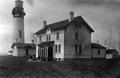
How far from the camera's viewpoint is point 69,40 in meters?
37.5

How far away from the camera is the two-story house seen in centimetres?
3722

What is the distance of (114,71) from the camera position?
76.0 ft

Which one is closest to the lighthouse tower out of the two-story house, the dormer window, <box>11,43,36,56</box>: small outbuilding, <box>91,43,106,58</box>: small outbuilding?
<box>11,43,36,56</box>: small outbuilding

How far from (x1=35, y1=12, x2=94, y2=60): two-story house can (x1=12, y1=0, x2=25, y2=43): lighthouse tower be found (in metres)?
15.3

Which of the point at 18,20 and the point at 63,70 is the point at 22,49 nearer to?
the point at 18,20

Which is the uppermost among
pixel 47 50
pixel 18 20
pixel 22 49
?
pixel 18 20

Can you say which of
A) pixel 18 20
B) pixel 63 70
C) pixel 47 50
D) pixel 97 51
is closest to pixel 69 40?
pixel 47 50

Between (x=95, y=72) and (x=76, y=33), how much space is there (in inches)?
499

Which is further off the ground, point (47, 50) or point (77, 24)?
point (77, 24)

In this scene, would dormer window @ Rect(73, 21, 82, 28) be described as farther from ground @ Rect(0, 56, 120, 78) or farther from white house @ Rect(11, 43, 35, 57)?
white house @ Rect(11, 43, 35, 57)

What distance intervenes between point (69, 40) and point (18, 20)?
2178cm

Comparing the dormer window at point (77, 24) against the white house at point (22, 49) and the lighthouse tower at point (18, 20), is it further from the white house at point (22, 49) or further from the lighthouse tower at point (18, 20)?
the white house at point (22, 49)

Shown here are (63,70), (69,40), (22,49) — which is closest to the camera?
(63,70)

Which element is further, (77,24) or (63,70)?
(77,24)
